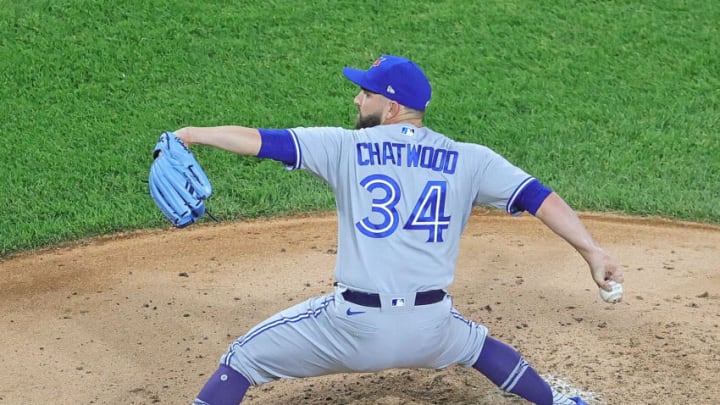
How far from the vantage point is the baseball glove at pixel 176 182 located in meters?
4.14

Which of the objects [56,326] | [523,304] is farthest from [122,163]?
[523,304]

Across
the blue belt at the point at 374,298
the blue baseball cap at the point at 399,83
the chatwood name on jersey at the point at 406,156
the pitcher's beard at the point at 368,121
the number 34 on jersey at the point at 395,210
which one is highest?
the blue baseball cap at the point at 399,83

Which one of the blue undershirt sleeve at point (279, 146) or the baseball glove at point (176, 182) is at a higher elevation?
the blue undershirt sleeve at point (279, 146)

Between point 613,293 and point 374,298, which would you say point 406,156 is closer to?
point 374,298

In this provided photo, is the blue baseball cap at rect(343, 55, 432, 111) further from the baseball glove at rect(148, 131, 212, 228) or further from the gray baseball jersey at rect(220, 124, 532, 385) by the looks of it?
the baseball glove at rect(148, 131, 212, 228)

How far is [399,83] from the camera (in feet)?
14.3

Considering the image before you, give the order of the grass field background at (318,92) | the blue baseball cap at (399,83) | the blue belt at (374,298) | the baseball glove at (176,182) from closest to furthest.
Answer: the baseball glove at (176,182) → the blue belt at (374,298) → the blue baseball cap at (399,83) → the grass field background at (318,92)

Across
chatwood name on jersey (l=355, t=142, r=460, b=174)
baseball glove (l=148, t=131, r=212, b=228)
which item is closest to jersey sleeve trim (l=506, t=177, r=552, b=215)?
chatwood name on jersey (l=355, t=142, r=460, b=174)

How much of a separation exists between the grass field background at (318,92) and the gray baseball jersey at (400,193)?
12.1ft

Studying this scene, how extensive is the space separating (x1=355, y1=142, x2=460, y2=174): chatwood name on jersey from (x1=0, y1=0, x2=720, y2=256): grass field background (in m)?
3.74

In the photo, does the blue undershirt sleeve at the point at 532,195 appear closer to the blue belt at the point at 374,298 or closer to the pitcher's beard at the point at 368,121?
the blue belt at the point at 374,298

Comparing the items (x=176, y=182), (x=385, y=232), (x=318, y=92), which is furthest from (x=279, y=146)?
(x=318, y=92)

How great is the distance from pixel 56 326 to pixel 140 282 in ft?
2.38

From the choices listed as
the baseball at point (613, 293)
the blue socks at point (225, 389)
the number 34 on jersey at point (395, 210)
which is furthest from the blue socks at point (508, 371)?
the blue socks at point (225, 389)
